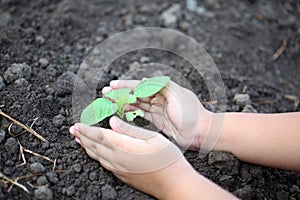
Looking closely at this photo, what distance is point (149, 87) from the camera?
A: 5.25ft

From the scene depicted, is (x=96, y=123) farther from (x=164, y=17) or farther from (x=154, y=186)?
(x=164, y=17)

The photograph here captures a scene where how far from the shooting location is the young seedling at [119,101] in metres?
1.56

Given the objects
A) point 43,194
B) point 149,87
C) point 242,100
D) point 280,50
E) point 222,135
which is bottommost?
point 280,50

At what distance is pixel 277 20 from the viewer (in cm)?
256

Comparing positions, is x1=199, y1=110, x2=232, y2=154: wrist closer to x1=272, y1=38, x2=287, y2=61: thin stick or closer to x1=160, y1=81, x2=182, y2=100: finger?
x1=160, y1=81, x2=182, y2=100: finger

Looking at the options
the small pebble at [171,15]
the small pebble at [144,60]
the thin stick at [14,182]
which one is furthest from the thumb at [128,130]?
the small pebble at [171,15]

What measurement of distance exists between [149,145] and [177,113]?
0.19 meters

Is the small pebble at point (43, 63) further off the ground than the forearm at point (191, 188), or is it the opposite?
the small pebble at point (43, 63)

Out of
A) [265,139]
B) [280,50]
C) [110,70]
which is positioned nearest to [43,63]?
[110,70]

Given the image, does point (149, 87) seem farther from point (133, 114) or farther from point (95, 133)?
point (95, 133)

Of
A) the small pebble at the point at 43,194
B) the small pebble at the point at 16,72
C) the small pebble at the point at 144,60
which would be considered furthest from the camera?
the small pebble at the point at 144,60

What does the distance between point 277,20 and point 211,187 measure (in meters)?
1.42

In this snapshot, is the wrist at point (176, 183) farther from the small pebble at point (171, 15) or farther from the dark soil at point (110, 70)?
the small pebble at point (171, 15)

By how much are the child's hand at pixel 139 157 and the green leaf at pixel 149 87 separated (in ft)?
0.47
